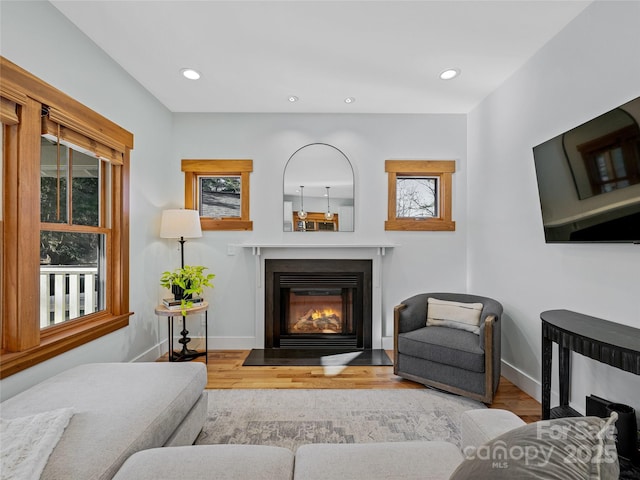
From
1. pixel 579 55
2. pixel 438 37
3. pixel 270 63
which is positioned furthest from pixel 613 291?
pixel 270 63

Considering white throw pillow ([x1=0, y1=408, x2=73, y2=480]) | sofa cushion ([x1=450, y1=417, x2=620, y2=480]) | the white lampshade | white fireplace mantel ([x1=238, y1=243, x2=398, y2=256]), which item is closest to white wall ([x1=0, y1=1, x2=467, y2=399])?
white fireplace mantel ([x1=238, y1=243, x2=398, y2=256])

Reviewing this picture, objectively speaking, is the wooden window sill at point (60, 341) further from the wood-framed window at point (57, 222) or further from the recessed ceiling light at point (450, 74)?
the recessed ceiling light at point (450, 74)

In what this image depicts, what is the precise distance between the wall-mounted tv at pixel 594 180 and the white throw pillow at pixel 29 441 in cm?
274

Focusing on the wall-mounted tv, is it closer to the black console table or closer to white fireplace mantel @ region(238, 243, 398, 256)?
the black console table

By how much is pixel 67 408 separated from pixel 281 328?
8.33 feet

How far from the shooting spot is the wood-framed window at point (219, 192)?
12.4ft

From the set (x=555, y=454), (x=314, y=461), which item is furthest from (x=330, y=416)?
(x=555, y=454)

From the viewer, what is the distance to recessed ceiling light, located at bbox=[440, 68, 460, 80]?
2824 millimetres

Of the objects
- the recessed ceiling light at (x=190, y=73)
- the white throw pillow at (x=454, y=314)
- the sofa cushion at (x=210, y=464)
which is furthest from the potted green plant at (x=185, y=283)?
the white throw pillow at (x=454, y=314)

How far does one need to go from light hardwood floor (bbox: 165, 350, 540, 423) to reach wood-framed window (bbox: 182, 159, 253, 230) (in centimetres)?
154

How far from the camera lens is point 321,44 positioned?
2463 millimetres

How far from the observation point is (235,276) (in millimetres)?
3801

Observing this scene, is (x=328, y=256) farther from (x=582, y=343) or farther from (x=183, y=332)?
(x=582, y=343)

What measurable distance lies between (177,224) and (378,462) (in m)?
2.87
